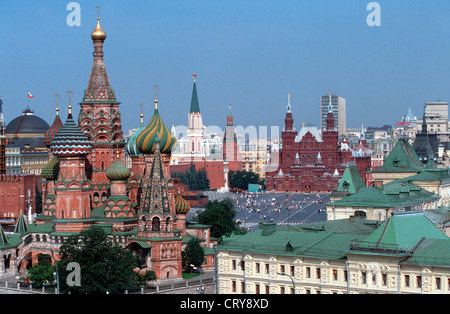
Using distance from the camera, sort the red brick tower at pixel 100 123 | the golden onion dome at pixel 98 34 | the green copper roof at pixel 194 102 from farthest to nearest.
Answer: the green copper roof at pixel 194 102, the golden onion dome at pixel 98 34, the red brick tower at pixel 100 123

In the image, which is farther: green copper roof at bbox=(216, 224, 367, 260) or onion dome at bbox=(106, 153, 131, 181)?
onion dome at bbox=(106, 153, 131, 181)

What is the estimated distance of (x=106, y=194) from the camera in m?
66.6

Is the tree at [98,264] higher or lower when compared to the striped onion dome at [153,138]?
lower

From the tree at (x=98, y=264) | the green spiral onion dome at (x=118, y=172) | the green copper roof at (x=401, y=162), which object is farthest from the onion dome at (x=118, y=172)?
the green copper roof at (x=401, y=162)

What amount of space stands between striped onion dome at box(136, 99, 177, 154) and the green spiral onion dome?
230cm

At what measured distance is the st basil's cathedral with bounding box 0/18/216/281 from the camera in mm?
60188

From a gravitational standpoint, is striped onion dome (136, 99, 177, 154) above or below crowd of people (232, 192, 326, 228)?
above

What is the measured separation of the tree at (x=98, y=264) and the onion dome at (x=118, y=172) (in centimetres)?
706

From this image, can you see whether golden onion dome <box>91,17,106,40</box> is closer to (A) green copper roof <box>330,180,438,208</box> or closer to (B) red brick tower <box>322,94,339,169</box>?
(A) green copper roof <box>330,180,438,208</box>

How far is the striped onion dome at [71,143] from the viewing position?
63438 millimetres

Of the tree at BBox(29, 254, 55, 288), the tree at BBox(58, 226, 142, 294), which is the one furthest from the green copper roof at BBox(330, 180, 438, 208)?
the tree at BBox(29, 254, 55, 288)

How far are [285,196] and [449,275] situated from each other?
113 meters

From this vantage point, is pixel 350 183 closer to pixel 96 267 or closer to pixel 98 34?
pixel 98 34

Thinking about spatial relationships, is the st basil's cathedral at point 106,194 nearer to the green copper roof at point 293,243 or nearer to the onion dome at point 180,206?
the onion dome at point 180,206
